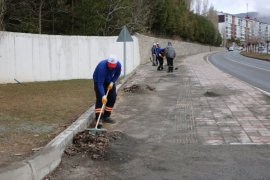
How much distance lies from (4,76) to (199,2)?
75012mm

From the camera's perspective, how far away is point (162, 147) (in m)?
7.26

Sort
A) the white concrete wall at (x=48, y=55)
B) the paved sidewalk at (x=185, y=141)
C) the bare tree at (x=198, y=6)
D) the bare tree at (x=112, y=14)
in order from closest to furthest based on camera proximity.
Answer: the paved sidewalk at (x=185, y=141) → the white concrete wall at (x=48, y=55) → the bare tree at (x=112, y=14) → the bare tree at (x=198, y=6)

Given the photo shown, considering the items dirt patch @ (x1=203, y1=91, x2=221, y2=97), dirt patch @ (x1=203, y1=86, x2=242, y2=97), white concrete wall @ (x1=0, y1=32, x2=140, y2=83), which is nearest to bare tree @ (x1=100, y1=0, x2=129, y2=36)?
white concrete wall @ (x1=0, y1=32, x2=140, y2=83)

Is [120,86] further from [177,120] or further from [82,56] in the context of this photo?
[177,120]

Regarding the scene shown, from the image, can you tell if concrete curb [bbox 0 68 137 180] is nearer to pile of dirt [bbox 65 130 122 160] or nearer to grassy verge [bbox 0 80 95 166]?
pile of dirt [bbox 65 130 122 160]

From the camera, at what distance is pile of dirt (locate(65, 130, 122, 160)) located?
673cm

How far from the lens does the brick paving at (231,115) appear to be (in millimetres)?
7831

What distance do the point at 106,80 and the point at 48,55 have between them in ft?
28.7

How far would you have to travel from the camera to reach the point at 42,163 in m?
5.77

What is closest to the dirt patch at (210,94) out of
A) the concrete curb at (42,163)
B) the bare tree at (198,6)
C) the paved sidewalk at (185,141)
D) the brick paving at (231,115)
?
the brick paving at (231,115)

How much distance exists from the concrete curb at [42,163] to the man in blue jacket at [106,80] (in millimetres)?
1450

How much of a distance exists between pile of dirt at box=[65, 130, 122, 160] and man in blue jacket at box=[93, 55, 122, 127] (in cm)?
98

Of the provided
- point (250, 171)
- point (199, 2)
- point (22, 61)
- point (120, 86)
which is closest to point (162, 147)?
point (250, 171)

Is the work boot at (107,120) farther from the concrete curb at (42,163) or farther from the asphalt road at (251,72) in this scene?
the asphalt road at (251,72)
